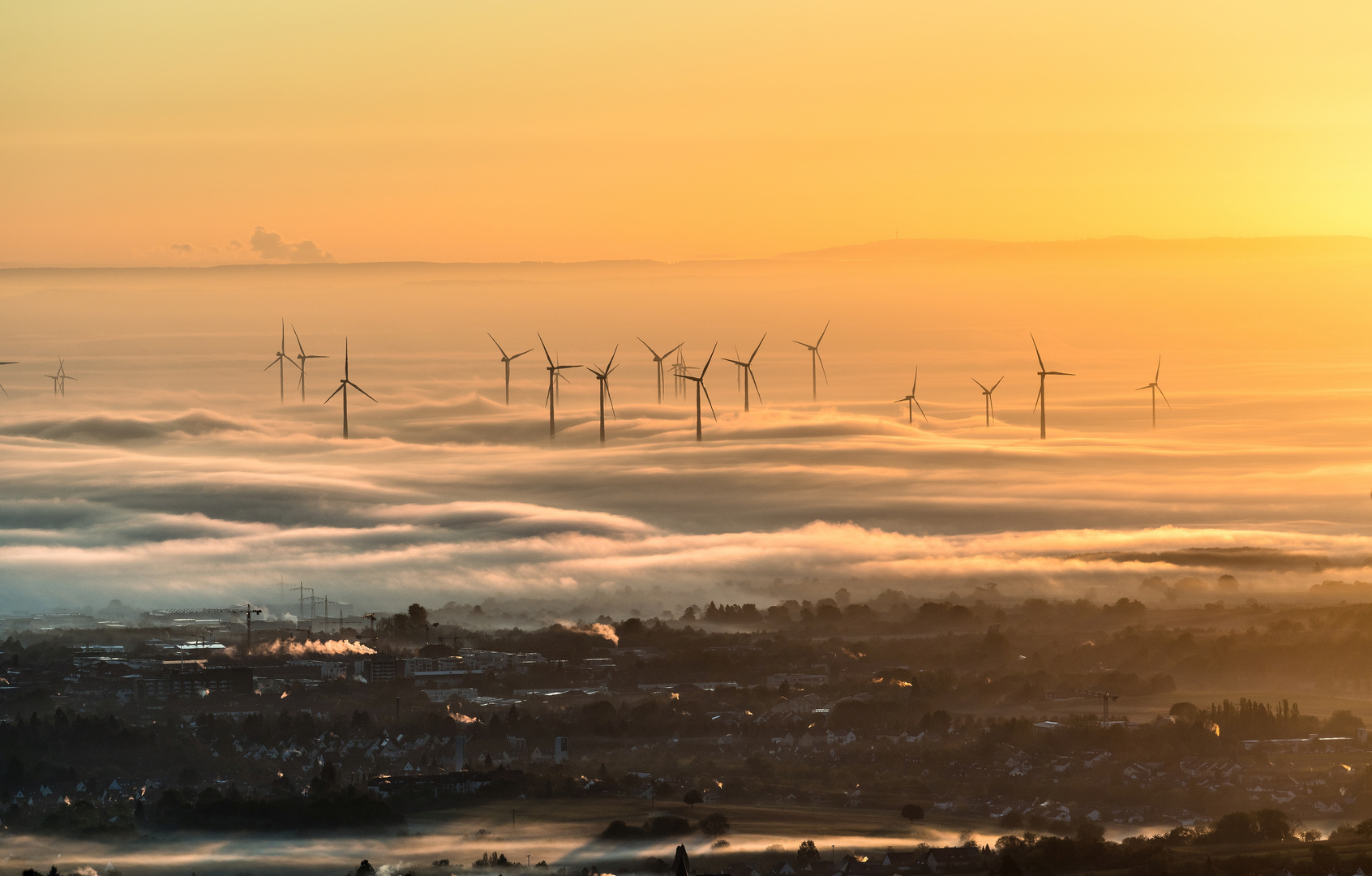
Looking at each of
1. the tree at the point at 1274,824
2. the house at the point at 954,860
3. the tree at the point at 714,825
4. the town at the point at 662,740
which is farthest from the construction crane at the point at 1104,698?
the tree at the point at 714,825

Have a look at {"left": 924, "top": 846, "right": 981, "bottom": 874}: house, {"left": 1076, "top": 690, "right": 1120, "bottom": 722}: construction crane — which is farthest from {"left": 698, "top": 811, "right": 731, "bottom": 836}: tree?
{"left": 1076, "top": 690, "right": 1120, "bottom": 722}: construction crane

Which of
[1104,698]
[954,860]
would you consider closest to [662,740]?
[954,860]

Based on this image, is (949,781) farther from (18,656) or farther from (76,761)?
(18,656)

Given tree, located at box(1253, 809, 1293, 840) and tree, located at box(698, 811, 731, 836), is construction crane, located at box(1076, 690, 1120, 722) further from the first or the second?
tree, located at box(698, 811, 731, 836)

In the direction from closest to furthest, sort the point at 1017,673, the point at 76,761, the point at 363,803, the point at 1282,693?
1. the point at 363,803
2. the point at 76,761
3. the point at 1282,693
4. the point at 1017,673

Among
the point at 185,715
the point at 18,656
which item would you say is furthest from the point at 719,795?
the point at 18,656

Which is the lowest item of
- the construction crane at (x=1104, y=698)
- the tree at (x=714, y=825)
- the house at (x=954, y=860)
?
the construction crane at (x=1104, y=698)

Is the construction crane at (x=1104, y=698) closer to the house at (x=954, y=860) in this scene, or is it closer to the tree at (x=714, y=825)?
the house at (x=954, y=860)
